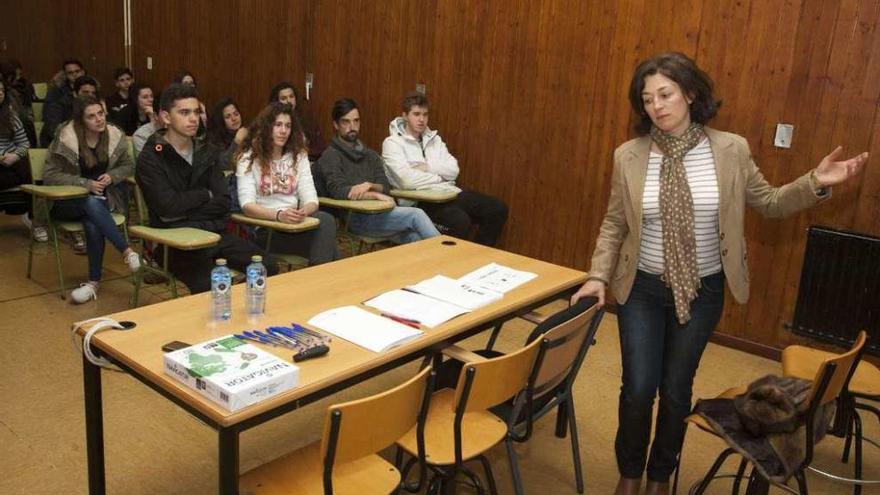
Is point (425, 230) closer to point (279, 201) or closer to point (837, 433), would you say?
point (279, 201)

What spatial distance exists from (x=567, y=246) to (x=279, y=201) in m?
1.91

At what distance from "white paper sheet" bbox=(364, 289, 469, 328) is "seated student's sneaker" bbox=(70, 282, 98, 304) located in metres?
2.52

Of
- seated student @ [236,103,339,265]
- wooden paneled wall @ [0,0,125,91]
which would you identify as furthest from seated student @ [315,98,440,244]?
wooden paneled wall @ [0,0,125,91]

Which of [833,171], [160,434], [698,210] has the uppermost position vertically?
[833,171]

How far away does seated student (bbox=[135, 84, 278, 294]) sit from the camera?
11.6 ft

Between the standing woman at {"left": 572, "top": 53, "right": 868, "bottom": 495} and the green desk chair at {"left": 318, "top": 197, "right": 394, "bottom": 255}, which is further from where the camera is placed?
the green desk chair at {"left": 318, "top": 197, "right": 394, "bottom": 255}

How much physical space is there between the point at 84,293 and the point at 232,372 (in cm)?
289

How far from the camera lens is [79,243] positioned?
5.16 m

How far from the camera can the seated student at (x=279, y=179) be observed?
384 centimetres

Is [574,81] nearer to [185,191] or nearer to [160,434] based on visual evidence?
[185,191]

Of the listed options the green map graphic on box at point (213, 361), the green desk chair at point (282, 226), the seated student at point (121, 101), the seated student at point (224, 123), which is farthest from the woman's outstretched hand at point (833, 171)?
the seated student at point (121, 101)

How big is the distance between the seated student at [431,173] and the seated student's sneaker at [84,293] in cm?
195

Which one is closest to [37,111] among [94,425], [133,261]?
[133,261]

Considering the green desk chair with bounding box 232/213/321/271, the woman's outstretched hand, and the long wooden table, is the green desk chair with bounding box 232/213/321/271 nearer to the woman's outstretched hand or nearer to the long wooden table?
the long wooden table
